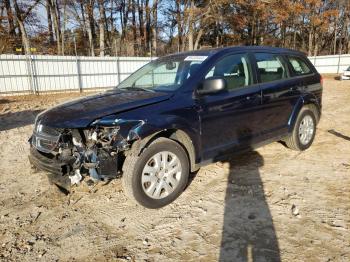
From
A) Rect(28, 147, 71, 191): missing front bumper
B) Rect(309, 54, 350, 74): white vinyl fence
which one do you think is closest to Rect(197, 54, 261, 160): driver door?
Rect(28, 147, 71, 191): missing front bumper

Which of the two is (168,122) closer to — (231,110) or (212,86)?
(212,86)

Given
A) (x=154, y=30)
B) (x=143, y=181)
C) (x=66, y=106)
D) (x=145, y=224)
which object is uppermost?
(x=154, y=30)

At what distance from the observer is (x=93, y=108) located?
11.2 feet

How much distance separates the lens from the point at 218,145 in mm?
4023

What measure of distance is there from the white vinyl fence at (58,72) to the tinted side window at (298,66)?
14134 millimetres

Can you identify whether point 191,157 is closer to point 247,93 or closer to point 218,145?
point 218,145

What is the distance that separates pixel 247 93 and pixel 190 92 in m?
0.98

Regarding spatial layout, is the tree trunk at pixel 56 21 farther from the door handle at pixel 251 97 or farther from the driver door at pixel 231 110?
the door handle at pixel 251 97

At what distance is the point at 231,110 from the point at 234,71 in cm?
58

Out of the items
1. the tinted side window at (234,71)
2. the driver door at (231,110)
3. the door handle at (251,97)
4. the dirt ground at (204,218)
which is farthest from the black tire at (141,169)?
the door handle at (251,97)

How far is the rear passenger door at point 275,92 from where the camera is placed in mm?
4553

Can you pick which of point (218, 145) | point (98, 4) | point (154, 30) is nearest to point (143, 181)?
point (218, 145)

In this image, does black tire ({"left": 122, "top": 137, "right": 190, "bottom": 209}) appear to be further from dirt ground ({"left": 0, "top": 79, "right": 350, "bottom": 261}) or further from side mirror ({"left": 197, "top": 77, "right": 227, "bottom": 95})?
side mirror ({"left": 197, "top": 77, "right": 227, "bottom": 95})

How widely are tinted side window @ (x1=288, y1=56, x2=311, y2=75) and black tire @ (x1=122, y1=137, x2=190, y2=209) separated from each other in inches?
110
